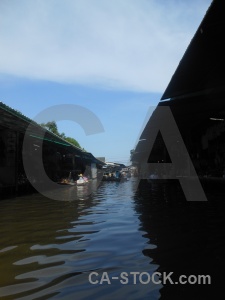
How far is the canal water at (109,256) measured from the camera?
13.1 feet

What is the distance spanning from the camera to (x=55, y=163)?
3014 centimetres

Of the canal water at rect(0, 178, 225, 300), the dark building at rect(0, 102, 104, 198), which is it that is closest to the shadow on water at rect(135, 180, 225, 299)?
the canal water at rect(0, 178, 225, 300)

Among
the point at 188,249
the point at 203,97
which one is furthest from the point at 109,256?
the point at 203,97

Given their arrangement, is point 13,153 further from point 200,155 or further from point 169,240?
point 169,240

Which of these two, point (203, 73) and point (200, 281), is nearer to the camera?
point (200, 281)

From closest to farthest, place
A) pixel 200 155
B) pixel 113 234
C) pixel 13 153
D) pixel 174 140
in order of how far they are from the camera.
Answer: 1. pixel 113 234
2. pixel 13 153
3. pixel 200 155
4. pixel 174 140

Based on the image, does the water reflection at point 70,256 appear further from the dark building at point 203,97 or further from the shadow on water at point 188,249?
the dark building at point 203,97

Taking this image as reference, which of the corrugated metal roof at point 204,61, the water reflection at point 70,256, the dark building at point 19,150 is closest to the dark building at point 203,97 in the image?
the corrugated metal roof at point 204,61

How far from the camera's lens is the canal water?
4.00 m

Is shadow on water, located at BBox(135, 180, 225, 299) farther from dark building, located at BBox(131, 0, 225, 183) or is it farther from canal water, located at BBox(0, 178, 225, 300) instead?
dark building, located at BBox(131, 0, 225, 183)

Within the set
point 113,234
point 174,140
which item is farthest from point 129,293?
point 174,140

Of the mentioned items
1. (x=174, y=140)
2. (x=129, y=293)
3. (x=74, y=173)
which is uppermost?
(x=174, y=140)

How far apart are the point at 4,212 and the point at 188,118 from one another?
1265 cm

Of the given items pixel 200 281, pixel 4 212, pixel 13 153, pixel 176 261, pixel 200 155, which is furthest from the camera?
pixel 200 155
